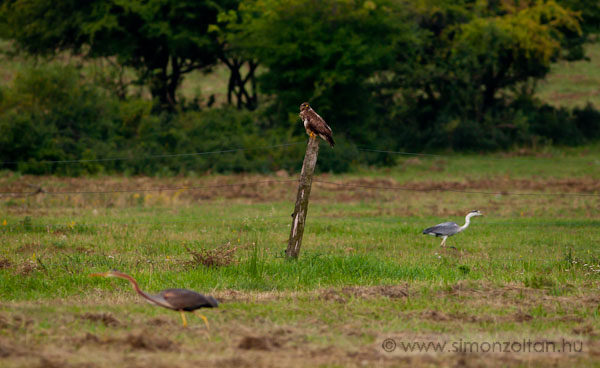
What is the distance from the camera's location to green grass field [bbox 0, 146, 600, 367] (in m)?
6.44

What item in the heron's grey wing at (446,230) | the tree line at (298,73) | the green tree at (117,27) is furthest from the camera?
the green tree at (117,27)

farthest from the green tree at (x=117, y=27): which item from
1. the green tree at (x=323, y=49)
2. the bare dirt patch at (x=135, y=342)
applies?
the bare dirt patch at (x=135, y=342)

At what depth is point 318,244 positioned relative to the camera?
14.4 m

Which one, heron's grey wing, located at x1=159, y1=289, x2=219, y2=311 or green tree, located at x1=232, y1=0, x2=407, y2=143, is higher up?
green tree, located at x1=232, y1=0, x2=407, y2=143

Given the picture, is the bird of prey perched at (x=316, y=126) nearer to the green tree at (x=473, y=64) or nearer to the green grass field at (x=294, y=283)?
the green grass field at (x=294, y=283)

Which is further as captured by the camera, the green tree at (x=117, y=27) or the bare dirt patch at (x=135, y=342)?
the green tree at (x=117, y=27)

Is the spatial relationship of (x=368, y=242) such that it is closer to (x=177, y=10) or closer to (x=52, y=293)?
(x=52, y=293)

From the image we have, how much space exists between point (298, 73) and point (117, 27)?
31.1ft

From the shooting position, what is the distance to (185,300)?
7250 millimetres

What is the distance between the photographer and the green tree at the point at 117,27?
115 feet

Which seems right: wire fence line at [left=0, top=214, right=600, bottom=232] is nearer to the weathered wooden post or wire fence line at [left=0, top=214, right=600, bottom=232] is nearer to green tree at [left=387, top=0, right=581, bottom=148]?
the weathered wooden post

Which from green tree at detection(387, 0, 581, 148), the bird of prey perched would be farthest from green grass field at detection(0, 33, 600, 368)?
green tree at detection(387, 0, 581, 148)

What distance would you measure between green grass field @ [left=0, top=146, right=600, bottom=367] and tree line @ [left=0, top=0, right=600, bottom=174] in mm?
10432

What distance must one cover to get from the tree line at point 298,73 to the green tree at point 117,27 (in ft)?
0.26
